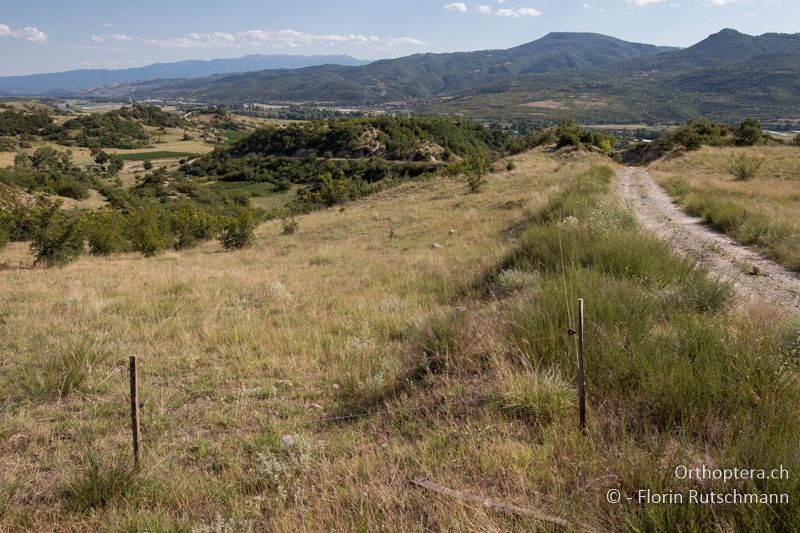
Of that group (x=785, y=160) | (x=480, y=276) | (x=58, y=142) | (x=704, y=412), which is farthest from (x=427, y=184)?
(x=58, y=142)

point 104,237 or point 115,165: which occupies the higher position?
point 115,165

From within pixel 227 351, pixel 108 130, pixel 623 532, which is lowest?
pixel 227 351

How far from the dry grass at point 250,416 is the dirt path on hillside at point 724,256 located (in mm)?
3950

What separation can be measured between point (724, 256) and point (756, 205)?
703 cm

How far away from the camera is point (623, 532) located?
2061mm

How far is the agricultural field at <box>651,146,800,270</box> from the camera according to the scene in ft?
30.5

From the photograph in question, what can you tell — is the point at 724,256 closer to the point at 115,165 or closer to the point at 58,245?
the point at 58,245

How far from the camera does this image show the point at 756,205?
1397cm

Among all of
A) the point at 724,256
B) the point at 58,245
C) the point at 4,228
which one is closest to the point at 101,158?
the point at 4,228

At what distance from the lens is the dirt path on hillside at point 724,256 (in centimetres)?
642

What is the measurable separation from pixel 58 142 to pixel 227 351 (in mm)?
137742

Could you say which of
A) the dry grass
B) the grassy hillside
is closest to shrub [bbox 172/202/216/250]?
the dry grass

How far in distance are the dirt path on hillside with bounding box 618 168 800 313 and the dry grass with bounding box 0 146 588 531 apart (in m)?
3.95

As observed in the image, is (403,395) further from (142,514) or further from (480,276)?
(480,276)
